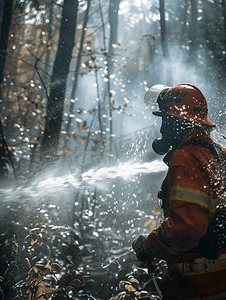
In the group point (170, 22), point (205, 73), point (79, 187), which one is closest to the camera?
point (79, 187)

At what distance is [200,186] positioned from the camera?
1532mm

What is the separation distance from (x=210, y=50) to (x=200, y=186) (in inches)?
601

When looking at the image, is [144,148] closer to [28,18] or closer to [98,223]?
[98,223]

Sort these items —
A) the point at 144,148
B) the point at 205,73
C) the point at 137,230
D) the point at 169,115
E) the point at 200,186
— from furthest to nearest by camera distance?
1. the point at 205,73
2. the point at 144,148
3. the point at 137,230
4. the point at 169,115
5. the point at 200,186

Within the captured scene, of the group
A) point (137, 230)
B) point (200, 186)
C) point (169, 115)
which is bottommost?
point (137, 230)

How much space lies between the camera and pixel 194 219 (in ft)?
4.87

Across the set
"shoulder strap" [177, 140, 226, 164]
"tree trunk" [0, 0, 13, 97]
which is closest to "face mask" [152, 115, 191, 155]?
"shoulder strap" [177, 140, 226, 164]

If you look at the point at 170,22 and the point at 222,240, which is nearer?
the point at 222,240

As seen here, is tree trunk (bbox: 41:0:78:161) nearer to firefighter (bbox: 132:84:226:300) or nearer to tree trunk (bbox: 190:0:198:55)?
firefighter (bbox: 132:84:226:300)

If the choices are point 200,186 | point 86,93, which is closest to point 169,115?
point 200,186

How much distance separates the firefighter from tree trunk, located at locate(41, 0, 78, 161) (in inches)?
169

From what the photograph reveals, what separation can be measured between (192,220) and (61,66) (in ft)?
16.9

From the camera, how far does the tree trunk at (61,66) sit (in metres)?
5.23

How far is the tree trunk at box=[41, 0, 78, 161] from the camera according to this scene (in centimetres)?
523
